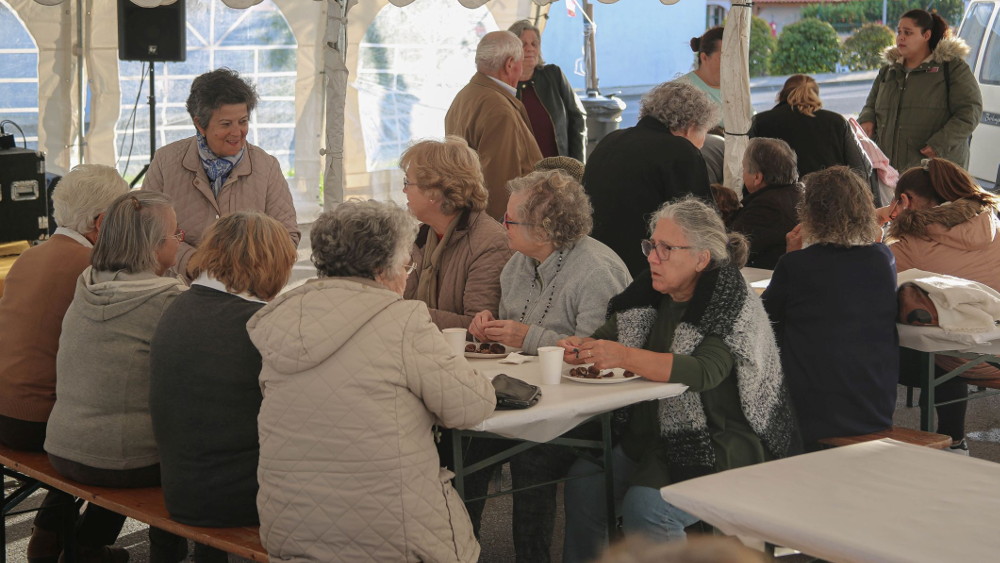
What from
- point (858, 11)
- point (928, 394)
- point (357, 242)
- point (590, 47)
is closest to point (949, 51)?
point (928, 394)

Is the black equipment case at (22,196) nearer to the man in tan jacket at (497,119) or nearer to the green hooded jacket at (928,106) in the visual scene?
the man in tan jacket at (497,119)

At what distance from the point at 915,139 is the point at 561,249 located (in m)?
4.56

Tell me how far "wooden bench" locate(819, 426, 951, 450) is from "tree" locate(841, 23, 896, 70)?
72.1 feet

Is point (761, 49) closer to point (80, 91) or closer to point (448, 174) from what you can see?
point (80, 91)

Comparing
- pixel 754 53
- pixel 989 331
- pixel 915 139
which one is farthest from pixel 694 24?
pixel 989 331

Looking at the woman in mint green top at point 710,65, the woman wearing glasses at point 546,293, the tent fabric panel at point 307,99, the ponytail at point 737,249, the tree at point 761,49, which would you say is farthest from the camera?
the tree at point 761,49

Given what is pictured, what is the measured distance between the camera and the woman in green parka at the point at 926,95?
702 cm

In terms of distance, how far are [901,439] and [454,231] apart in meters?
1.67

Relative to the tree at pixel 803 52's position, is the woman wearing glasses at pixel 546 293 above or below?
below

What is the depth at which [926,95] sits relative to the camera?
7.12 m

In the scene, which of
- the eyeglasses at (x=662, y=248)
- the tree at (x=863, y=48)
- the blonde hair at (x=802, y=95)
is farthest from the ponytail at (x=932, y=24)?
the tree at (x=863, y=48)

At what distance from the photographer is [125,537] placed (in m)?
4.00

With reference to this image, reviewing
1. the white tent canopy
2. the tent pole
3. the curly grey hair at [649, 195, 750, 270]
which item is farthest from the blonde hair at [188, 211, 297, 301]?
the tent pole

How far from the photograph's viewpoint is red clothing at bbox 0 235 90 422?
11.0ft
